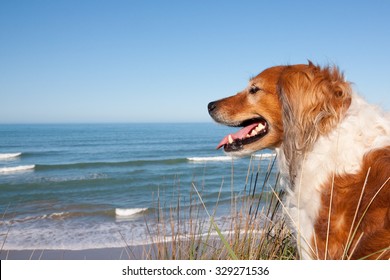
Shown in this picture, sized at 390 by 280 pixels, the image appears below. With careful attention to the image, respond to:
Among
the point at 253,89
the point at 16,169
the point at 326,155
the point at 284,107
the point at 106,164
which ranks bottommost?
the point at 106,164

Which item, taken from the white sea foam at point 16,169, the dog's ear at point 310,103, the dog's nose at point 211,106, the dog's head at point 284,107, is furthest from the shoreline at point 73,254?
the white sea foam at point 16,169

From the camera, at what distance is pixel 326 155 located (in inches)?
110

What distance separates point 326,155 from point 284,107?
58cm

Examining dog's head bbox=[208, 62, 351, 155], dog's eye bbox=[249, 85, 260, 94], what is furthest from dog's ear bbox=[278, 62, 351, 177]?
dog's eye bbox=[249, 85, 260, 94]

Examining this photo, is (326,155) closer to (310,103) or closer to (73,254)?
(310,103)

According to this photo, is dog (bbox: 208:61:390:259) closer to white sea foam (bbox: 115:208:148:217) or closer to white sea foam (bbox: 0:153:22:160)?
white sea foam (bbox: 115:208:148:217)

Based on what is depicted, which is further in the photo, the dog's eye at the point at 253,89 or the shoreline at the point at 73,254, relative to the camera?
the shoreline at the point at 73,254

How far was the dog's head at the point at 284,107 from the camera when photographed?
115 inches

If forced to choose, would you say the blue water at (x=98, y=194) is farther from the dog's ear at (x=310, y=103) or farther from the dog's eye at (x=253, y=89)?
the dog's ear at (x=310, y=103)

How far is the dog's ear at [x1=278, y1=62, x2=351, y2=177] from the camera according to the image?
288 centimetres

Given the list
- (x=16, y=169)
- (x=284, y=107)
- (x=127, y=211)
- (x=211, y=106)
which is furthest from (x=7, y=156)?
(x=284, y=107)

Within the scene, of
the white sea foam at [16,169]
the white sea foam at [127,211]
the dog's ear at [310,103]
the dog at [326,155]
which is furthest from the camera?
the white sea foam at [16,169]
